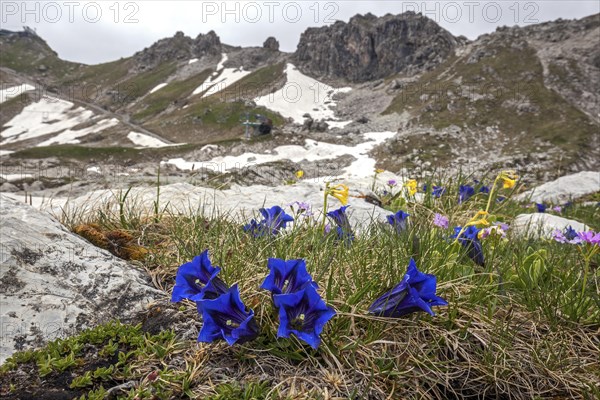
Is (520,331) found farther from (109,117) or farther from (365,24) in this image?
(365,24)

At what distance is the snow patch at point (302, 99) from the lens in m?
80.9

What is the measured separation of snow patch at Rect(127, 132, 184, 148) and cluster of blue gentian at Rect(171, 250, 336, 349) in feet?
234

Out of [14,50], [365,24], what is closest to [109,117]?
[365,24]

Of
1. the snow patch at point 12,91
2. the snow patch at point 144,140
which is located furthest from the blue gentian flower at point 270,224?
the snow patch at point 12,91

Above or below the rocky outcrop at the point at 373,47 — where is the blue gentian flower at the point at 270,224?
below

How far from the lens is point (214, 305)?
1.92 metres

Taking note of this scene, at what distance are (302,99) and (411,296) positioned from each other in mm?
90838

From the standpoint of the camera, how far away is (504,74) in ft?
240

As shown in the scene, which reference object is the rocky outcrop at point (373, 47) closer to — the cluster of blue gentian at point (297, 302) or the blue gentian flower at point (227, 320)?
the cluster of blue gentian at point (297, 302)

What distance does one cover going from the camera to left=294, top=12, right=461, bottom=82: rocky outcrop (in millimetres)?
96500

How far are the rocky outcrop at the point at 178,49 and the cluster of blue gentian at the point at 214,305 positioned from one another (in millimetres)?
139796

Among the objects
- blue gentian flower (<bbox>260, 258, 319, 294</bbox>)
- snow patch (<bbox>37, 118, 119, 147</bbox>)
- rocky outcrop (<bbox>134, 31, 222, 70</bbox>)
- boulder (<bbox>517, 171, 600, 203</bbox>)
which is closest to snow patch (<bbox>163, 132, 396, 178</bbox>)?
snow patch (<bbox>37, 118, 119, 147</bbox>)

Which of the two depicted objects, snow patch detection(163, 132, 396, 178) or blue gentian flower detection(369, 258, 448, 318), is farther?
snow patch detection(163, 132, 396, 178)

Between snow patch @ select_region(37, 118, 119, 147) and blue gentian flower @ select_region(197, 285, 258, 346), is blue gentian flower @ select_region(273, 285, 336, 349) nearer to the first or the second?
blue gentian flower @ select_region(197, 285, 258, 346)
